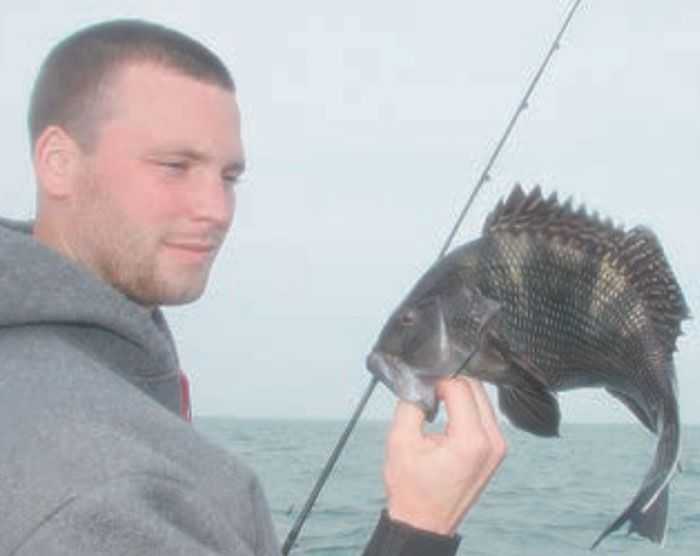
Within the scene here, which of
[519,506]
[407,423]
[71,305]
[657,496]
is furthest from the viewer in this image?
[519,506]

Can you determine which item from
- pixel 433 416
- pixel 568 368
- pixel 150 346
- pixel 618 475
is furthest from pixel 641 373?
pixel 618 475

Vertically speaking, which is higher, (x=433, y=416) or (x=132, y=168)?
(x=132, y=168)

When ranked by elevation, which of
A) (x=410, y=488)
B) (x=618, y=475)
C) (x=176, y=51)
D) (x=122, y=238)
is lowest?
(x=618, y=475)

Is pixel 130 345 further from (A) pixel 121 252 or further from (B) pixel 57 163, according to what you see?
(B) pixel 57 163

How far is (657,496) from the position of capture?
3.51 metres

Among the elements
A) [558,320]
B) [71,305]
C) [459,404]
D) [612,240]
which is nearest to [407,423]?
[459,404]

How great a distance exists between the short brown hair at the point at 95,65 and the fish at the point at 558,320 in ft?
3.36

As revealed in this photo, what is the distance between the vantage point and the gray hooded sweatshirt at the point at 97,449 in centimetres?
227

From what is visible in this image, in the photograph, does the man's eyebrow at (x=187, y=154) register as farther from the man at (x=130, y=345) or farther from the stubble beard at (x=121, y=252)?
the stubble beard at (x=121, y=252)

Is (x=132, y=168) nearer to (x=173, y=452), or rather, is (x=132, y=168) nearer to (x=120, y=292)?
(x=120, y=292)

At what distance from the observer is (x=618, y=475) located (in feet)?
103

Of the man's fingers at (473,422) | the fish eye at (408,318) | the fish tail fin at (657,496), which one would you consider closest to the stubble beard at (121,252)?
the man's fingers at (473,422)

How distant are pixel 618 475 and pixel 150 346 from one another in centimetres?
2964

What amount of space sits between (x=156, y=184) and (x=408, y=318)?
3.74 feet
